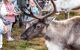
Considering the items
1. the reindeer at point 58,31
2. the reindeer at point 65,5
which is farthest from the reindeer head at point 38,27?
the reindeer at point 65,5

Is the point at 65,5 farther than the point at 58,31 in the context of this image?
Yes

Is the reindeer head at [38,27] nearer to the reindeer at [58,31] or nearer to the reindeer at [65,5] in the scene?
the reindeer at [58,31]

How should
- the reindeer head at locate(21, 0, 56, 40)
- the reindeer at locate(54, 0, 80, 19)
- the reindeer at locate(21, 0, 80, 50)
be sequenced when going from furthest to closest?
the reindeer at locate(54, 0, 80, 19) → the reindeer head at locate(21, 0, 56, 40) → the reindeer at locate(21, 0, 80, 50)

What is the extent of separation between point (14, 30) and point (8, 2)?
188cm

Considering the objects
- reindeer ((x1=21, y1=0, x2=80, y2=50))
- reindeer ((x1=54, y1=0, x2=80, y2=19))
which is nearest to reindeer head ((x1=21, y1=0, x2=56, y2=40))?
reindeer ((x1=21, y1=0, x2=80, y2=50))

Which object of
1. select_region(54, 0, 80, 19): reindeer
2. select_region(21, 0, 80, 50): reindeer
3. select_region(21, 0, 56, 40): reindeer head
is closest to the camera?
select_region(21, 0, 80, 50): reindeer

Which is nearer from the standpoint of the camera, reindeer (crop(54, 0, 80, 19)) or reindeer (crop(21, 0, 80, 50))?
reindeer (crop(21, 0, 80, 50))

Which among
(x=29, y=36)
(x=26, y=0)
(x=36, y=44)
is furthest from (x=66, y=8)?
(x=29, y=36)

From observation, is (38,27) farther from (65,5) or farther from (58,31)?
(65,5)

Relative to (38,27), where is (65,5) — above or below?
below

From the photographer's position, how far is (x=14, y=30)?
38.8ft

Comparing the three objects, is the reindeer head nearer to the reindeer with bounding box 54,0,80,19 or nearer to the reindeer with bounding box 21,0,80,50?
the reindeer with bounding box 21,0,80,50

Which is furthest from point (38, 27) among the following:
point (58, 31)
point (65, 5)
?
point (65, 5)

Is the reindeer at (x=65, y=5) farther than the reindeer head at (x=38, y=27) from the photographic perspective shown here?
Yes
